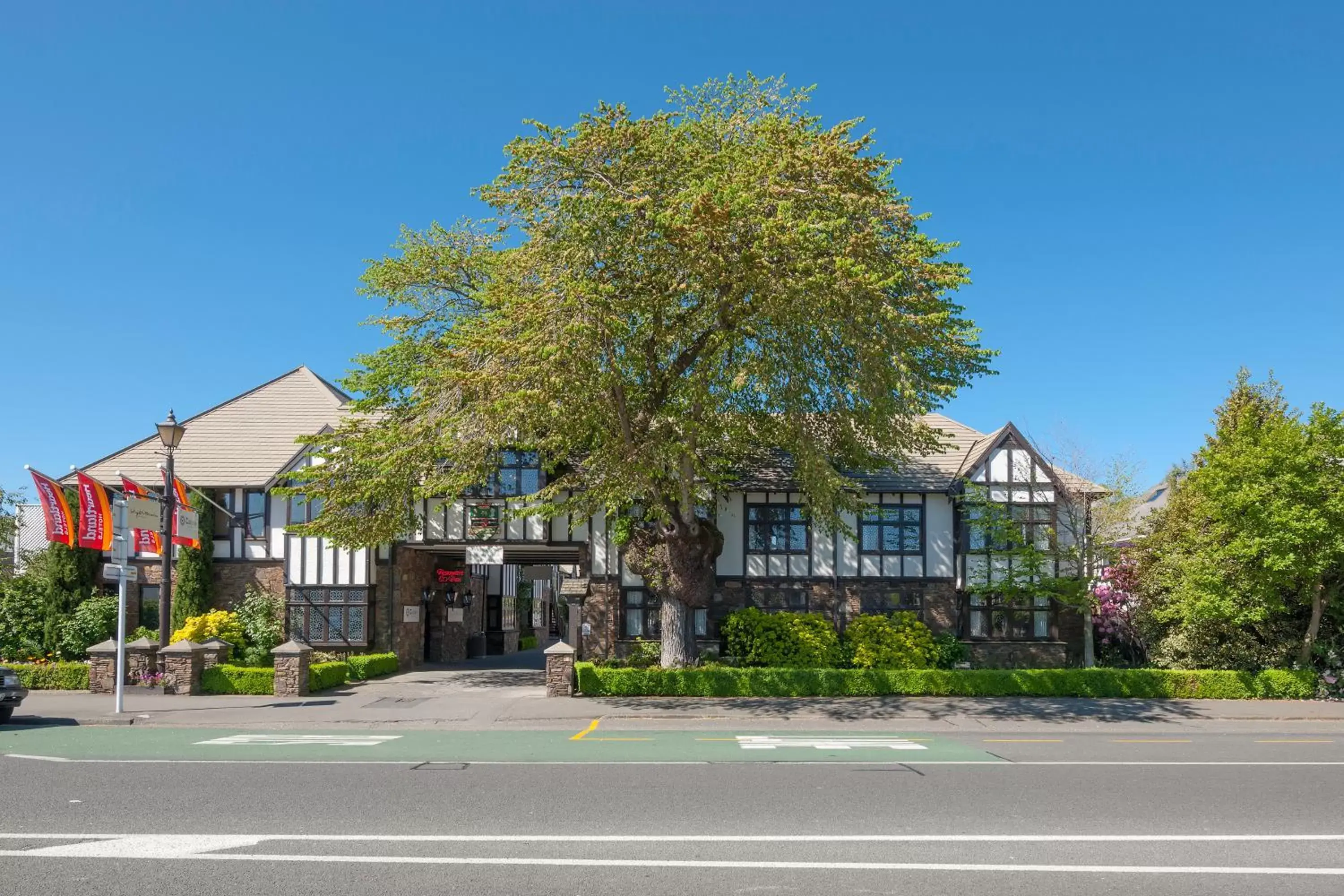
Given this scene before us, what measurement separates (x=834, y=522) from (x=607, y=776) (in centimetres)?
1003

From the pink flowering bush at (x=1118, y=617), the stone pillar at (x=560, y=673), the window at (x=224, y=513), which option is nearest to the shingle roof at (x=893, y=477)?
the pink flowering bush at (x=1118, y=617)

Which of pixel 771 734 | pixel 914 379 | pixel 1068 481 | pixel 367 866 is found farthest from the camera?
pixel 1068 481

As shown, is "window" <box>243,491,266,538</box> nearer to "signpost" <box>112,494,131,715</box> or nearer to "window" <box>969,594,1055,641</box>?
"signpost" <box>112,494,131,715</box>

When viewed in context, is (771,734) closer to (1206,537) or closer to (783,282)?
(783,282)

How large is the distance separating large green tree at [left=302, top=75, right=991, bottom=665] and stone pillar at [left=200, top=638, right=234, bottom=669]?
5100mm

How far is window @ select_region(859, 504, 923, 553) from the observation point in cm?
2628

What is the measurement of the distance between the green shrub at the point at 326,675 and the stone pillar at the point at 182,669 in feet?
7.49

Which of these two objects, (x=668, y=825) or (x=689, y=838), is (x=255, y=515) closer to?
(x=668, y=825)

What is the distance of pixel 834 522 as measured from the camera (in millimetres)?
19844

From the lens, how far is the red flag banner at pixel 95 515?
20891 millimetres

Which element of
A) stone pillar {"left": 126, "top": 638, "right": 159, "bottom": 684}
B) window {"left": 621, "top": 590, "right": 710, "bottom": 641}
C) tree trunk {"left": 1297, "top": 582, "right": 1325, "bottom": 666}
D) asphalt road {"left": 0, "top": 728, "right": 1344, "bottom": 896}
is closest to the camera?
asphalt road {"left": 0, "top": 728, "right": 1344, "bottom": 896}

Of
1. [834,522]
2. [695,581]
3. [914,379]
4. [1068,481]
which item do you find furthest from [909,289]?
[1068,481]

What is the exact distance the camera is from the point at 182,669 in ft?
67.7

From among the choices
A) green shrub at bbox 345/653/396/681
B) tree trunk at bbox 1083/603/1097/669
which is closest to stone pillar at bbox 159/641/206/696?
green shrub at bbox 345/653/396/681
